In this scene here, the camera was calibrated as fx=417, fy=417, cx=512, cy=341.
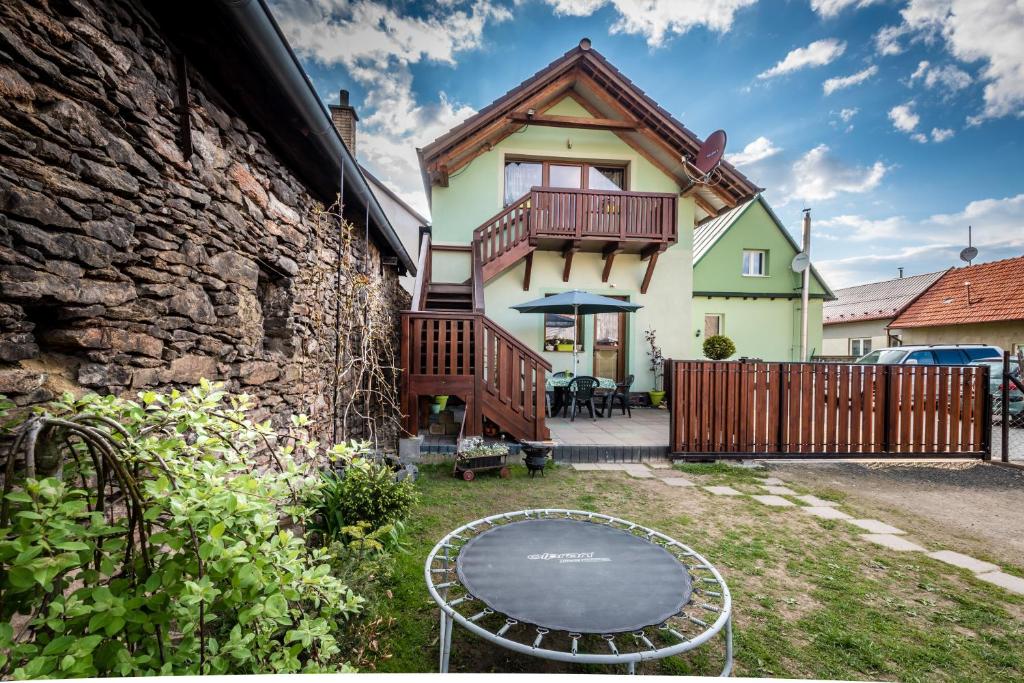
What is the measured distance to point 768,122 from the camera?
2709mm

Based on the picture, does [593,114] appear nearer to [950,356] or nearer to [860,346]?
[950,356]

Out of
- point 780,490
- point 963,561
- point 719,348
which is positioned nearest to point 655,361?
point 719,348

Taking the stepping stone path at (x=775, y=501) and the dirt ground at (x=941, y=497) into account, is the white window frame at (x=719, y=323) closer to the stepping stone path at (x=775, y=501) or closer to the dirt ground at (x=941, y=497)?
the dirt ground at (x=941, y=497)

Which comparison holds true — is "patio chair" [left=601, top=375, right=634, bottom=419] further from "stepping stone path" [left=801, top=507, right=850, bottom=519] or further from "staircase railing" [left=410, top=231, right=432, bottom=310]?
"stepping stone path" [left=801, top=507, right=850, bottom=519]

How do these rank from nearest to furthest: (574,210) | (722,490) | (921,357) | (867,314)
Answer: (722,490) → (574,210) → (921,357) → (867,314)

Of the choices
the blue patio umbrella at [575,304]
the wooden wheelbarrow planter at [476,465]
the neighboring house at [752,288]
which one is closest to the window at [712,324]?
the neighboring house at [752,288]

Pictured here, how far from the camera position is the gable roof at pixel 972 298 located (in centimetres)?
1133

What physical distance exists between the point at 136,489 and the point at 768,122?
3.57 metres

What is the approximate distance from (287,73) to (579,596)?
2.97m

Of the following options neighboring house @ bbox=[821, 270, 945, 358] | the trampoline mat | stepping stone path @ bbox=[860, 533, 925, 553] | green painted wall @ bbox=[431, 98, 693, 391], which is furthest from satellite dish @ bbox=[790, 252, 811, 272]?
the trampoline mat

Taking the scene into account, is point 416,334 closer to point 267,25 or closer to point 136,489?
point 267,25

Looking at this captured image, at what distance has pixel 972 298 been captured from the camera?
42.0ft

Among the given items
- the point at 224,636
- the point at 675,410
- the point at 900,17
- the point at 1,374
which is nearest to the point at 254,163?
the point at 1,374

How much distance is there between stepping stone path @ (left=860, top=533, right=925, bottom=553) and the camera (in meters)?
2.96
